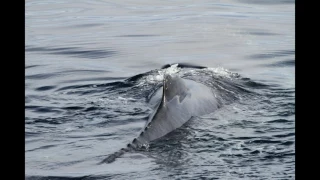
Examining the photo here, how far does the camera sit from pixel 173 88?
6301 millimetres

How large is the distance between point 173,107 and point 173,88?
41cm

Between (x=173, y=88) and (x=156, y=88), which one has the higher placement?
(x=173, y=88)

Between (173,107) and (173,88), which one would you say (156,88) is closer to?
(173,88)

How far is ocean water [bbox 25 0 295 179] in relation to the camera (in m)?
4.50

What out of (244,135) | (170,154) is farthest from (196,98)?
(170,154)

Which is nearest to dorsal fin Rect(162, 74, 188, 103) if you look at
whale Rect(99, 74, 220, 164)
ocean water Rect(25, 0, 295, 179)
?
whale Rect(99, 74, 220, 164)

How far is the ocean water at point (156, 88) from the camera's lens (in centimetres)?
450

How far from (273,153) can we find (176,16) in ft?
40.8

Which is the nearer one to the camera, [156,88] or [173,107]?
[173,107]

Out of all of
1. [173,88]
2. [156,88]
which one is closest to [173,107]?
[173,88]

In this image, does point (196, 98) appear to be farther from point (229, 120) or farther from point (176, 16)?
point (176, 16)

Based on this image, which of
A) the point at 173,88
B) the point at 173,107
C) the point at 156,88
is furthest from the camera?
the point at 156,88

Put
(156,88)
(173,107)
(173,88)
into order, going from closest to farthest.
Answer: (173,107)
(173,88)
(156,88)
